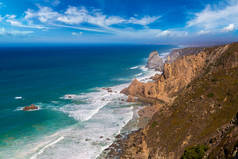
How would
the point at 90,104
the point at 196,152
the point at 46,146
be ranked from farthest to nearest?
the point at 90,104, the point at 46,146, the point at 196,152

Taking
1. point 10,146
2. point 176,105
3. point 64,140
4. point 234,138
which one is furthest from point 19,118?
point 234,138

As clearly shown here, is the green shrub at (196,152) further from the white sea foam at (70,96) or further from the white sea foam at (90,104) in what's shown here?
the white sea foam at (70,96)

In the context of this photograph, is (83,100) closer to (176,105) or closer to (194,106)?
(176,105)

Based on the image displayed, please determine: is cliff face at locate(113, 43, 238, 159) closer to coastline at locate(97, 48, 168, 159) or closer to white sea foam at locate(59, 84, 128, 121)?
coastline at locate(97, 48, 168, 159)

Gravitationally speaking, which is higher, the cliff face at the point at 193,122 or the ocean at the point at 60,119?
the cliff face at the point at 193,122

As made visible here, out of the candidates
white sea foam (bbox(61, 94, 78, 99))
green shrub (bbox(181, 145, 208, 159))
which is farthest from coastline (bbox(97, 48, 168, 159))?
white sea foam (bbox(61, 94, 78, 99))

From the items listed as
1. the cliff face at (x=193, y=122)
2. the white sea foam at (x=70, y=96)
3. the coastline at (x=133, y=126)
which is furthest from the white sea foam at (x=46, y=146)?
the white sea foam at (x=70, y=96)

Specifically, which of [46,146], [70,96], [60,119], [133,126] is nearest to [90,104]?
[70,96]

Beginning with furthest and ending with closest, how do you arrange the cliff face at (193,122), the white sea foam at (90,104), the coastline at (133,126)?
the white sea foam at (90,104)
the coastline at (133,126)
the cliff face at (193,122)

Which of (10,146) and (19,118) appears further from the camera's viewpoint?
(19,118)

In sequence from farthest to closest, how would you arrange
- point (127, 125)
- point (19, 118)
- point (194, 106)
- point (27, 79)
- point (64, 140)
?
1. point (27, 79)
2. point (19, 118)
3. point (127, 125)
4. point (64, 140)
5. point (194, 106)

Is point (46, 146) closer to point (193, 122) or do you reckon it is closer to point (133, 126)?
point (133, 126)
